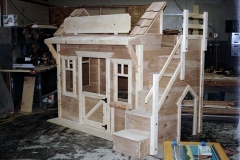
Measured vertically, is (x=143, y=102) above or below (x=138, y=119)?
above

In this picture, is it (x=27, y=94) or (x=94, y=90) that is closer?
(x=94, y=90)

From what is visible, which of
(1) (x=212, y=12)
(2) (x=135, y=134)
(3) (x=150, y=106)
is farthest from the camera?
(1) (x=212, y=12)

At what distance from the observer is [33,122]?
858 cm

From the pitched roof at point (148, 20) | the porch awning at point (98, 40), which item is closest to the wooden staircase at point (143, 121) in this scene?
the pitched roof at point (148, 20)

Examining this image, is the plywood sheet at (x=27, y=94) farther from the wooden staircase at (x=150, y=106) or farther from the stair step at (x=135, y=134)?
the stair step at (x=135, y=134)

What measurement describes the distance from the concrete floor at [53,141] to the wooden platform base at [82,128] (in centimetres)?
14

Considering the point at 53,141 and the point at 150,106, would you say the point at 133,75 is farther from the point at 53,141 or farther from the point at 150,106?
the point at 53,141

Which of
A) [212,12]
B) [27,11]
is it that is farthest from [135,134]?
[212,12]

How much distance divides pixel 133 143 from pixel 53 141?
201 centimetres

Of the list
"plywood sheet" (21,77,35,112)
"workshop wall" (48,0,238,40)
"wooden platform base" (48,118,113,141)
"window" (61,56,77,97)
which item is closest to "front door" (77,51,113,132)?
"wooden platform base" (48,118,113,141)

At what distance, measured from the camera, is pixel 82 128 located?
7.82 meters

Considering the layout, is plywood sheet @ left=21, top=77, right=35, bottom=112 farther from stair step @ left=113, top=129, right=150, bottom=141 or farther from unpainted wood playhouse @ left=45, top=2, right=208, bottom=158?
stair step @ left=113, top=129, right=150, bottom=141

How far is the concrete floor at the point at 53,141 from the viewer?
6191 millimetres

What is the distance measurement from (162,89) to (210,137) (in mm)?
1759
